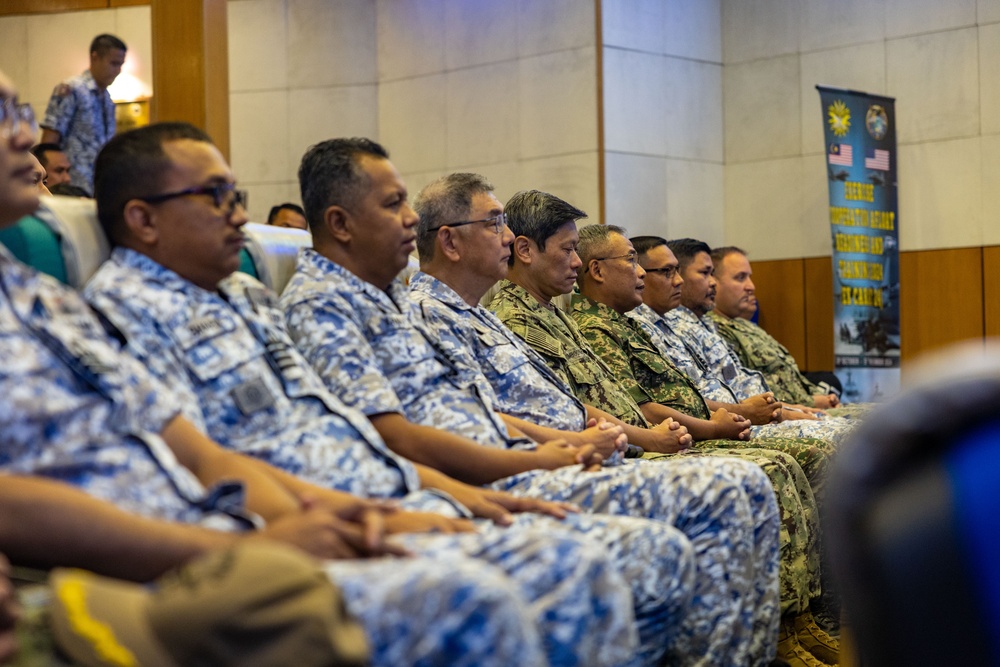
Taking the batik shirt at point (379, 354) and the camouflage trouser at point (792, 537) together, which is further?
the camouflage trouser at point (792, 537)

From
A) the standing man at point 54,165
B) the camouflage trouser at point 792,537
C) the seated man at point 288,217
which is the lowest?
the camouflage trouser at point 792,537

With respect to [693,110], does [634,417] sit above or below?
below

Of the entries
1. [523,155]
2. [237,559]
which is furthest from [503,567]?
[523,155]

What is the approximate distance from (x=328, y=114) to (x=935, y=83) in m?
4.18

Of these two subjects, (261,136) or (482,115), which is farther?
(261,136)

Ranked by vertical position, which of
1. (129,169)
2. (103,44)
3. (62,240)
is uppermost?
(103,44)

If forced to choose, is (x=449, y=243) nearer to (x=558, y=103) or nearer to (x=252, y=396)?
(x=252, y=396)

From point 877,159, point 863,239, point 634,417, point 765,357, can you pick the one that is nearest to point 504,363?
point 634,417

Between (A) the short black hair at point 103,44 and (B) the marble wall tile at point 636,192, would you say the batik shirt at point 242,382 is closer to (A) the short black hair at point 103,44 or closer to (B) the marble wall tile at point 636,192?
(A) the short black hair at point 103,44

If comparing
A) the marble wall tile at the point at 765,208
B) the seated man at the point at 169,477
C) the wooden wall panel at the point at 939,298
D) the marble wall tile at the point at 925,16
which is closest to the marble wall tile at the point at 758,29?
the marble wall tile at the point at 925,16

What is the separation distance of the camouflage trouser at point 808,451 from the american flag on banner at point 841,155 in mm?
3974

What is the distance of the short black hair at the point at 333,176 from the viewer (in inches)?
105

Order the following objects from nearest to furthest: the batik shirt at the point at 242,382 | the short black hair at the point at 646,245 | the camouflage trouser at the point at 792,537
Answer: the batik shirt at the point at 242,382, the camouflage trouser at the point at 792,537, the short black hair at the point at 646,245

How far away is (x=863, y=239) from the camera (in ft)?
24.9
